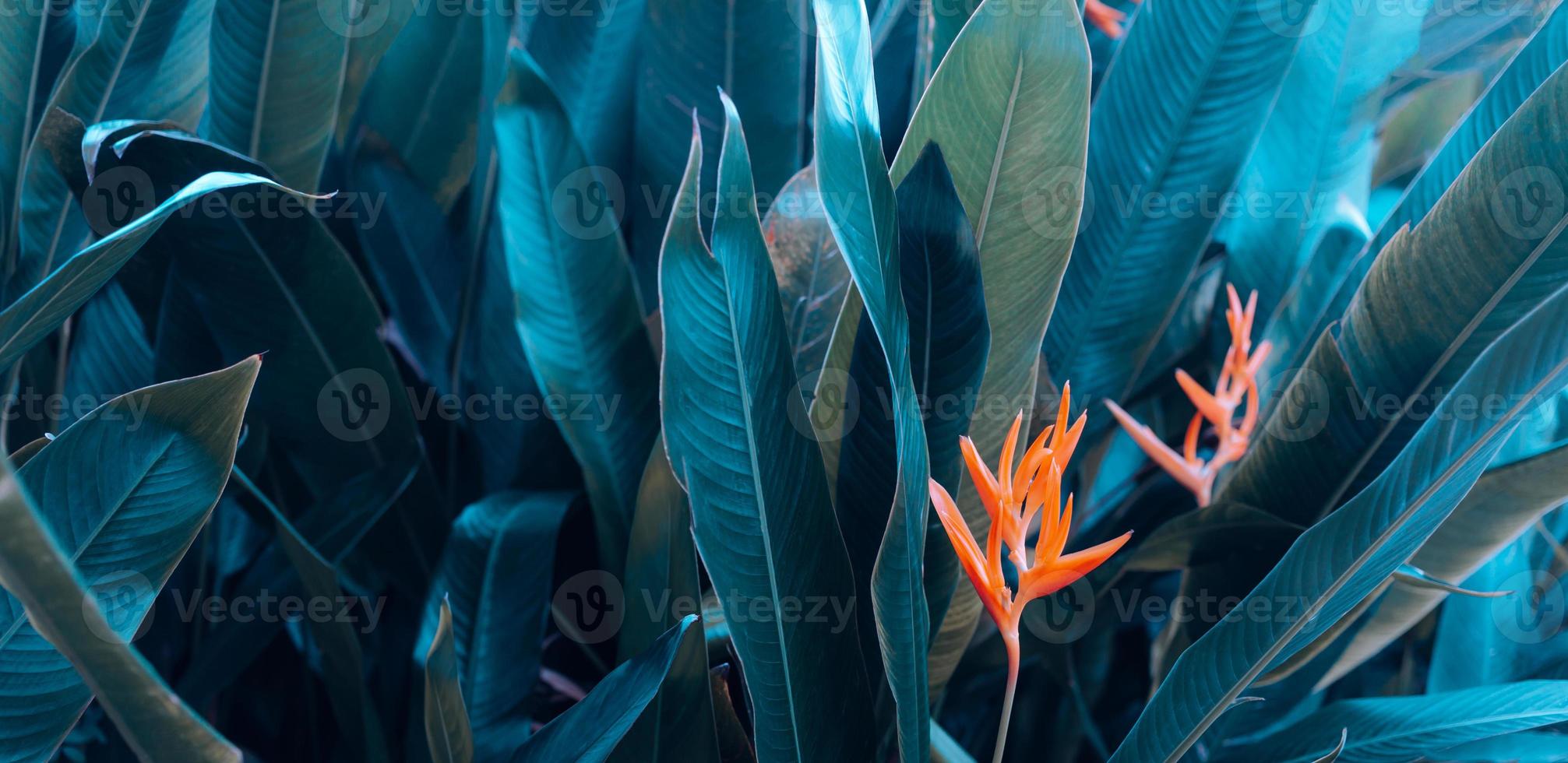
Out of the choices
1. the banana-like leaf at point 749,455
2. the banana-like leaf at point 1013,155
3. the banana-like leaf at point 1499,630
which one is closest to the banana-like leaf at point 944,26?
the banana-like leaf at point 1013,155

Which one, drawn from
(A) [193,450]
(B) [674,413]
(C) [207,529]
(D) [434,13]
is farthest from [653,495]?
(D) [434,13]

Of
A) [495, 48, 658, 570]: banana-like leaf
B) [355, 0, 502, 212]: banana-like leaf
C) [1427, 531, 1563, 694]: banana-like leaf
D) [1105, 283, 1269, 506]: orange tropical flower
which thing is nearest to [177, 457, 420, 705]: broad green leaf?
[495, 48, 658, 570]: banana-like leaf

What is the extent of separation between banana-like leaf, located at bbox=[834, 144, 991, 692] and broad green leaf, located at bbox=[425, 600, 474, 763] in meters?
0.22

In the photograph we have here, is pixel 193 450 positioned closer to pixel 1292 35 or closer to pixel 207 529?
pixel 207 529

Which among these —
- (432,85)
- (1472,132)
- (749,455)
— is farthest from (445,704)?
(1472,132)

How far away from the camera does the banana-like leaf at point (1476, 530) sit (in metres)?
0.49

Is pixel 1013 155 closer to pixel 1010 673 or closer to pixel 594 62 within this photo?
pixel 1010 673

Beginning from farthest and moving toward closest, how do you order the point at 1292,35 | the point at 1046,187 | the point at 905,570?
1. the point at 1292,35
2. the point at 1046,187
3. the point at 905,570

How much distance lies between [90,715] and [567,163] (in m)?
0.46

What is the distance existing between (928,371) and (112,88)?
1.80 feet

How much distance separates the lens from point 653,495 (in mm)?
535

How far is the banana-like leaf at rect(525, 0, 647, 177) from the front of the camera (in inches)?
29.2

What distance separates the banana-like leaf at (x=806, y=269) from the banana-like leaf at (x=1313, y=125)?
1.25 feet

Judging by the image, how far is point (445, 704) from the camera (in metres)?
0.45
